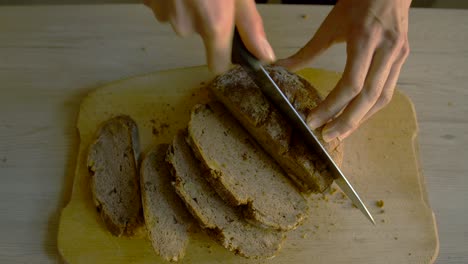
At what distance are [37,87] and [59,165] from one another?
19.7 inches

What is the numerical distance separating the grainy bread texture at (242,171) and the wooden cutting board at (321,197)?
0.14 meters

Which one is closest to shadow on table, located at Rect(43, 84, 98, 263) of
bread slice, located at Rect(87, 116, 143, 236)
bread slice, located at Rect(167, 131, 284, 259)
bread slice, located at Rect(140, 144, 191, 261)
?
bread slice, located at Rect(87, 116, 143, 236)

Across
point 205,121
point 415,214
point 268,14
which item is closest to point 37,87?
point 205,121

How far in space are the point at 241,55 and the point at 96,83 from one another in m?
1.19

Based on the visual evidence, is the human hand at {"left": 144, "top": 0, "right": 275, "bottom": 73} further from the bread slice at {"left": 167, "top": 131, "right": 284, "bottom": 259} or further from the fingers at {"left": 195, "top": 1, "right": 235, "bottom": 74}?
the bread slice at {"left": 167, "top": 131, "right": 284, "bottom": 259}

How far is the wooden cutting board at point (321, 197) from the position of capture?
2.15 m

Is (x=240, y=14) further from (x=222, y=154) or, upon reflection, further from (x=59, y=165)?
(x=59, y=165)

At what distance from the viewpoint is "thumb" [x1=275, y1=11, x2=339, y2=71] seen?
2078 millimetres

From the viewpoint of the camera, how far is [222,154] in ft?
7.16

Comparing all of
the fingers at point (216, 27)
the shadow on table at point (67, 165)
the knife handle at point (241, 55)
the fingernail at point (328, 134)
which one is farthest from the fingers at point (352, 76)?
the shadow on table at point (67, 165)

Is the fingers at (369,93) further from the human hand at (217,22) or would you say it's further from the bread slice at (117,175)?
the bread slice at (117,175)

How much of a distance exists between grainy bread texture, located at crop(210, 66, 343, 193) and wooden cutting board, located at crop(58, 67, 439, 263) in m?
0.19

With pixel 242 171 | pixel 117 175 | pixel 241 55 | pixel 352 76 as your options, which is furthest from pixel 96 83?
pixel 352 76

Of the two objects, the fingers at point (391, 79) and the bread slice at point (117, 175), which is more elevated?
the fingers at point (391, 79)
